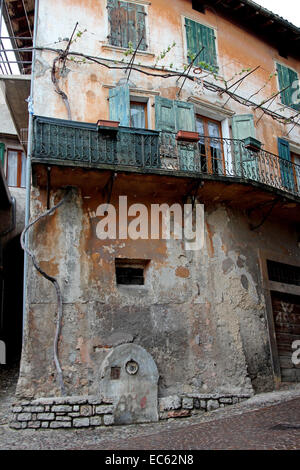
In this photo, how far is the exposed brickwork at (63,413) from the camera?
9.12 meters

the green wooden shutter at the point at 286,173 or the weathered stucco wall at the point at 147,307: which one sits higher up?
the green wooden shutter at the point at 286,173

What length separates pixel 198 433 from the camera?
27.3 ft

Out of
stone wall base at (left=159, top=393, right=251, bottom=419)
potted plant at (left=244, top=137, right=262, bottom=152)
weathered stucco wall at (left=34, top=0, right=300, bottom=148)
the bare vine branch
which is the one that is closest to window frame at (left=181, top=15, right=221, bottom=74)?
weathered stucco wall at (left=34, top=0, right=300, bottom=148)

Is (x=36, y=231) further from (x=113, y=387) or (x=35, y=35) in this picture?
(x=35, y=35)

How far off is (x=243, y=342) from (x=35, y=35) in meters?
8.90

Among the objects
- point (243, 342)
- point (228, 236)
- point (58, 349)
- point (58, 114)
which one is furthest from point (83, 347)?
point (58, 114)

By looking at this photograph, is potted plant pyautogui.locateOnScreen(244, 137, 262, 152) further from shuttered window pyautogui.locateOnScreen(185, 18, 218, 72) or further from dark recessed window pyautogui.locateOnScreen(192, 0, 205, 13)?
dark recessed window pyautogui.locateOnScreen(192, 0, 205, 13)

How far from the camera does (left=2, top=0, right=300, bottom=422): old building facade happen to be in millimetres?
10188

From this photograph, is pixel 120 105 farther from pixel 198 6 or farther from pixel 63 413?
pixel 63 413

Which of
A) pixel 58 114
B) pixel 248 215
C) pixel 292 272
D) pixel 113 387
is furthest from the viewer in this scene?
pixel 292 272

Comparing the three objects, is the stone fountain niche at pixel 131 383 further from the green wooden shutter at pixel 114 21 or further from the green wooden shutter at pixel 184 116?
the green wooden shutter at pixel 114 21

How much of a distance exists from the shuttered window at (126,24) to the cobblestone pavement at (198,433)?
9.36m

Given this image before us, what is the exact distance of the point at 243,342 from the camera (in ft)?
36.9

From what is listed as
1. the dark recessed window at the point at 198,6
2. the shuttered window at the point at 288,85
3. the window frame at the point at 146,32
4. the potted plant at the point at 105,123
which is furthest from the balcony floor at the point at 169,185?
the dark recessed window at the point at 198,6
